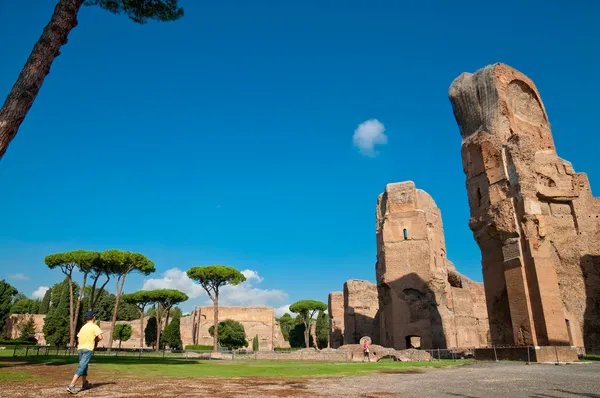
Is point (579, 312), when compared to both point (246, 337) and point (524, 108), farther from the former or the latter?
point (246, 337)

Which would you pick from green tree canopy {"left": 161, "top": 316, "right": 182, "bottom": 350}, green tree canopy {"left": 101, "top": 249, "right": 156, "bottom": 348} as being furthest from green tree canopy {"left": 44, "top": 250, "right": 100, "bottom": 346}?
green tree canopy {"left": 161, "top": 316, "right": 182, "bottom": 350}

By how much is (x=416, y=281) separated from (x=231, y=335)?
2560 cm

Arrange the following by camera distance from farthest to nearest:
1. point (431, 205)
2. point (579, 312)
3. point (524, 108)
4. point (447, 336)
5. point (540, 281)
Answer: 1. point (431, 205)
2. point (447, 336)
3. point (524, 108)
4. point (579, 312)
5. point (540, 281)

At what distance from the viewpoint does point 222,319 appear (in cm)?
4622

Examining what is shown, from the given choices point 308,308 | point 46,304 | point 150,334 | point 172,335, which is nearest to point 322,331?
point 308,308

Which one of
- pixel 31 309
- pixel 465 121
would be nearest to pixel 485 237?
pixel 465 121

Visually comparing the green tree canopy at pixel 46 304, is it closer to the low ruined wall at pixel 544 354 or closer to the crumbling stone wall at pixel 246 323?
Answer: the crumbling stone wall at pixel 246 323

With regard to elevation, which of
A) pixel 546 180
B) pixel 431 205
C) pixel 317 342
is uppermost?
pixel 431 205

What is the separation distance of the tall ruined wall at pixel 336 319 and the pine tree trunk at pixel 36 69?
100ft

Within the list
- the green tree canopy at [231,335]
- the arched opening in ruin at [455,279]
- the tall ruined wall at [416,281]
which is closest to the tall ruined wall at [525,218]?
the tall ruined wall at [416,281]

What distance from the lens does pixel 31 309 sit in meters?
55.6

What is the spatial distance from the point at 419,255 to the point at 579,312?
33.0 feet

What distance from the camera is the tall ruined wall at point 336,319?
110 feet

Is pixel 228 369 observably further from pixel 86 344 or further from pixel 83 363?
pixel 83 363
